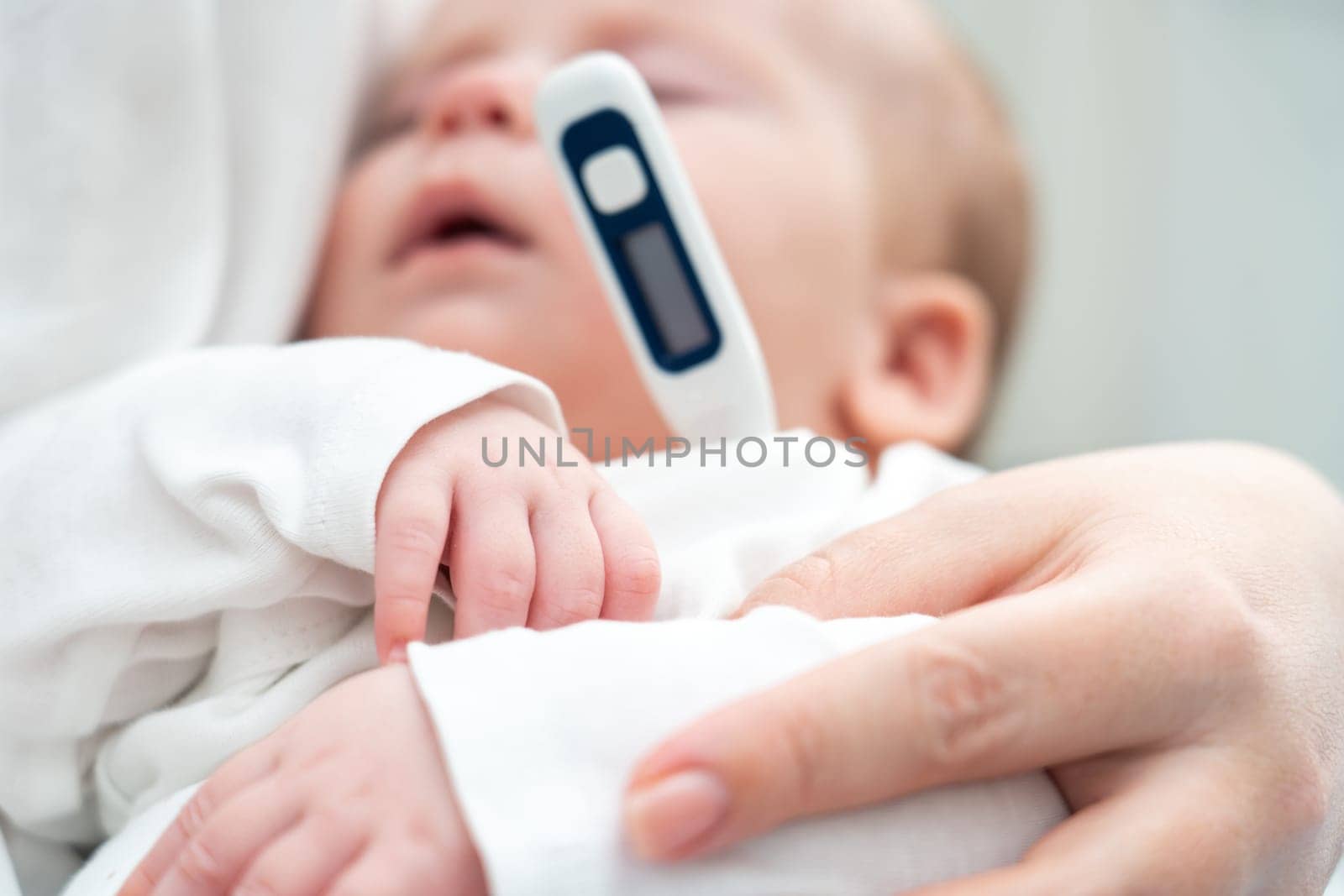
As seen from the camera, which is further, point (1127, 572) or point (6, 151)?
point (6, 151)

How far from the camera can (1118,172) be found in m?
1.69

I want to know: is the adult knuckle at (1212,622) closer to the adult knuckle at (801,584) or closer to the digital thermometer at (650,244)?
the adult knuckle at (801,584)

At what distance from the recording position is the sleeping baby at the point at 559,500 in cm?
47

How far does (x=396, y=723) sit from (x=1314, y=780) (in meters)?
0.42

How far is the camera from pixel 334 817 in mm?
457

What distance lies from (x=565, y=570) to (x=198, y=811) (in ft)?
Answer: 0.64

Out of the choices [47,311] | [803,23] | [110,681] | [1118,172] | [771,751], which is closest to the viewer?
[771,751]

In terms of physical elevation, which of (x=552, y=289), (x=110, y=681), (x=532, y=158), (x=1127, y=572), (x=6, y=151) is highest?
(x=6, y=151)

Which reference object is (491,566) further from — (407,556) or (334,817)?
(334,817)

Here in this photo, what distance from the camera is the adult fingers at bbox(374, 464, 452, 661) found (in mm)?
544

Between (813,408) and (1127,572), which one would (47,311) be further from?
(1127,572)

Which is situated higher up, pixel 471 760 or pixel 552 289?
pixel 552 289

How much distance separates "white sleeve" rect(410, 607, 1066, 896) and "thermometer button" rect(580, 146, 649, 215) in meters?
0.41

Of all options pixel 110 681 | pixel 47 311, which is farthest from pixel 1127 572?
pixel 47 311
